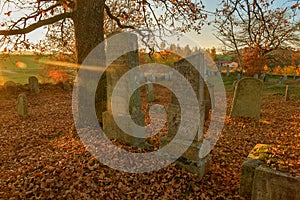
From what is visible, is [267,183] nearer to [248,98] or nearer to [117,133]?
[117,133]

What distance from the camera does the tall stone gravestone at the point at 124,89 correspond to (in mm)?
5188

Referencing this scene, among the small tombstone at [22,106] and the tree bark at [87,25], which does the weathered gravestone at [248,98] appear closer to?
the tree bark at [87,25]

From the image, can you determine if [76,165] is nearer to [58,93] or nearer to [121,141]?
[121,141]

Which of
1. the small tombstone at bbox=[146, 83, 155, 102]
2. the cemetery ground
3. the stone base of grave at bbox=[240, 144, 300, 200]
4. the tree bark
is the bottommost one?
the cemetery ground

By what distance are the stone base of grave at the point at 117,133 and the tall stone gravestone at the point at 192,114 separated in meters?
1.03

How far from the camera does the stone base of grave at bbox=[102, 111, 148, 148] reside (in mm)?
5406

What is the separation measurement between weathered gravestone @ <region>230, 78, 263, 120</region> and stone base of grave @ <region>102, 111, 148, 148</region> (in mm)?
5430

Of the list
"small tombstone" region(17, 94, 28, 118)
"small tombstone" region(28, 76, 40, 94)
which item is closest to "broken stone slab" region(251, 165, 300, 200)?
"small tombstone" region(17, 94, 28, 118)

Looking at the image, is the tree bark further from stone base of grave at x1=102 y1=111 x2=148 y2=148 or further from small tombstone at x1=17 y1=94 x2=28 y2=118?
small tombstone at x1=17 y1=94 x2=28 y2=118

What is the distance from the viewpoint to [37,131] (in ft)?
25.7

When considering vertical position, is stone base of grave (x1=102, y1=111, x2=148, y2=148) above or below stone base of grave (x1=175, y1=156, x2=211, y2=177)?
above

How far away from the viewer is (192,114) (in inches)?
175

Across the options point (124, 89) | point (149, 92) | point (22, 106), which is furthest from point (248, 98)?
point (22, 106)

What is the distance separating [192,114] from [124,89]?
6.48ft
